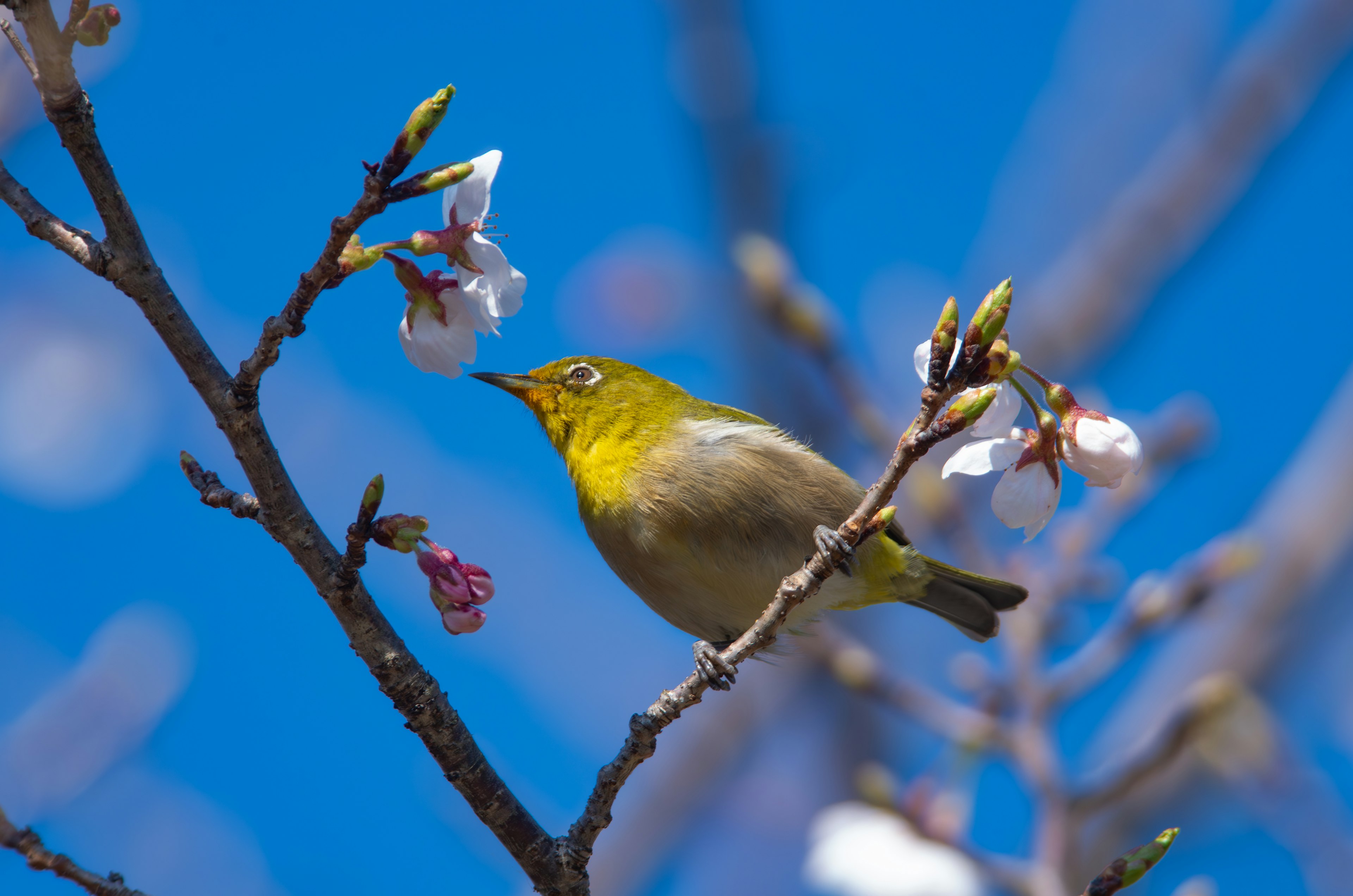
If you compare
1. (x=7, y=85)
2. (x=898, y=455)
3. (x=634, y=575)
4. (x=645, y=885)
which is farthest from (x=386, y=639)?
(x=645, y=885)

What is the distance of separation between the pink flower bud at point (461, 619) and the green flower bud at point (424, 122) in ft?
3.33

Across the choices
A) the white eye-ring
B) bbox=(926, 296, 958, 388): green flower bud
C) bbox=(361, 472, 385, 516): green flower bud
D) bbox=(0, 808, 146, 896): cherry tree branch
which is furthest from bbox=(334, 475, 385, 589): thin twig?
the white eye-ring

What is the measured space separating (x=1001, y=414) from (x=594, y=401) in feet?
8.07

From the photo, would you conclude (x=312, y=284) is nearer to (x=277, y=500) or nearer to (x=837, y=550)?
(x=277, y=500)

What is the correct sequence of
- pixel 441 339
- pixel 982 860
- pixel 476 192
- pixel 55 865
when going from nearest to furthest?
pixel 55 865
pixel 476 192
pixel 441 339
pixel 982 860

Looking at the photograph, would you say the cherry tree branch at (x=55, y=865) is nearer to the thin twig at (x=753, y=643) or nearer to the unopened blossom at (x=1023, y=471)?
the thin twig at (x=753, y=643)

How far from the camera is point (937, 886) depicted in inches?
168

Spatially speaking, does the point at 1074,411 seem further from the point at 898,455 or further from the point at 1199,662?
the point at 1199,662

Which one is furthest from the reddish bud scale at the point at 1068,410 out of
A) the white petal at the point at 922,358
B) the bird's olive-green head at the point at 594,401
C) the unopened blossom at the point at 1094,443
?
the bird's olive-green head at the point at 594,401

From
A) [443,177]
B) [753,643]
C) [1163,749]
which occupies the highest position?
[1163,749]

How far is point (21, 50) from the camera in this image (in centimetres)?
176

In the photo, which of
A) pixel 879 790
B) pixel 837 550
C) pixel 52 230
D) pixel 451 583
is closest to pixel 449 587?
pixel 451 583

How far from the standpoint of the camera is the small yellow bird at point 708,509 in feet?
12.8

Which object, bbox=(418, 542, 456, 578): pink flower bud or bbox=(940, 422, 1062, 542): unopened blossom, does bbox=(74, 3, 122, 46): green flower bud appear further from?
bbox=(940, 422, 1062, 542): unopened blossom
